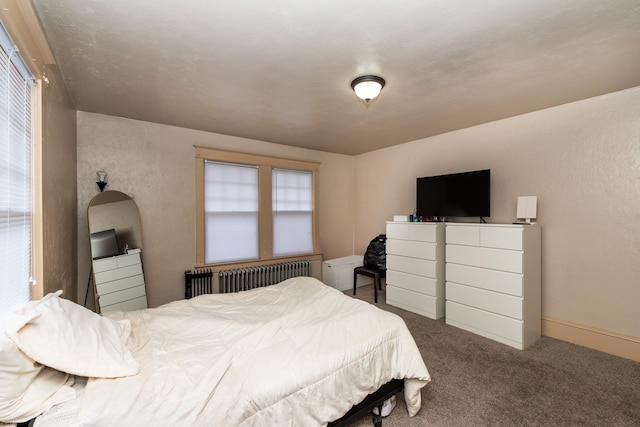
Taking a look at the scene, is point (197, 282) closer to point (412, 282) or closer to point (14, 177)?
point (14, 177)

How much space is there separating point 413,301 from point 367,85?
2.75 metres

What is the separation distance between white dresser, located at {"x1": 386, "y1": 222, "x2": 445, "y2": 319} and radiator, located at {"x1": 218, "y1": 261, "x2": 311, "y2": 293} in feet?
4.66

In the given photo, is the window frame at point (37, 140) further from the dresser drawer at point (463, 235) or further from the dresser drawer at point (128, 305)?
A: the dresser drawer at point (463, 235)

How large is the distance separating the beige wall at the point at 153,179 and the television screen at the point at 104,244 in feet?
0.67

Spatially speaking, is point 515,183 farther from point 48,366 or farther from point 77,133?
point 77,133

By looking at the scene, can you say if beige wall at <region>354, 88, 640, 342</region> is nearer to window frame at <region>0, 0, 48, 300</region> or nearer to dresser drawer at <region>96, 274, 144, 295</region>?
window frame at <region>0, 0, 48, 300</region>

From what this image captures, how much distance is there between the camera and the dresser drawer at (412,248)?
11.2ft

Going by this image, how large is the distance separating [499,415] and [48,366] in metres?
2.52

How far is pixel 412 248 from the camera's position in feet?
11.8

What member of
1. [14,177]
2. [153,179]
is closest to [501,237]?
[14,177]

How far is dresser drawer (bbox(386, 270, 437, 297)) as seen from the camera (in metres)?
3.40

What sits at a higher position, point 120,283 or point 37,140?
A: point 37,140

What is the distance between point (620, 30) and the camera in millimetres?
1617

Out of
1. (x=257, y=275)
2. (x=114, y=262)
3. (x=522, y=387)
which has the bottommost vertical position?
(x=522, y=387)
